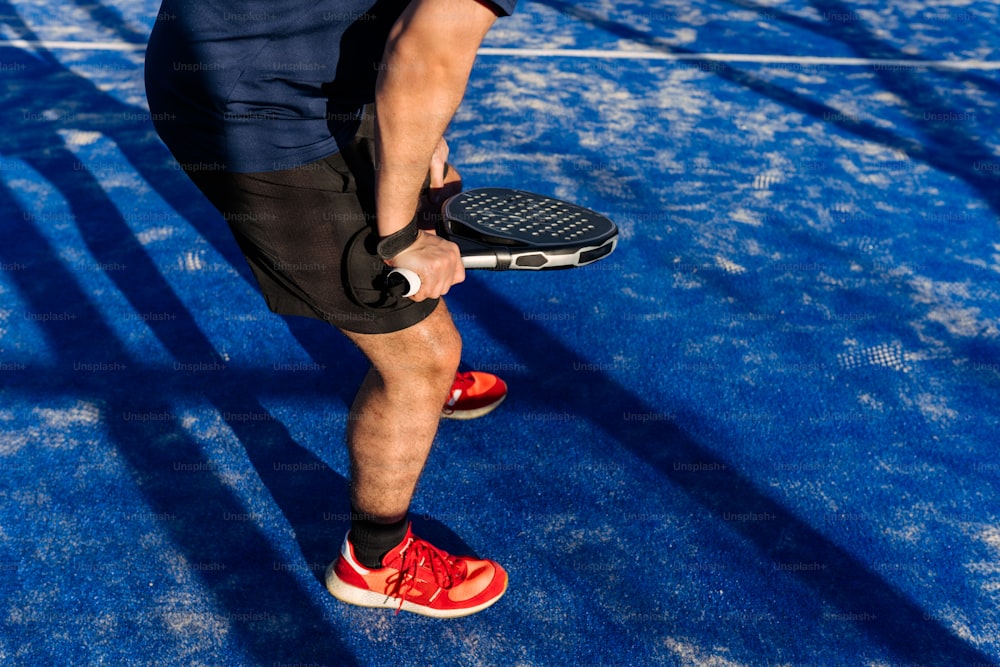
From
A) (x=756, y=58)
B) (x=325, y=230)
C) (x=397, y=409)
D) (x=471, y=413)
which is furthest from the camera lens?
(x=756, y=58)

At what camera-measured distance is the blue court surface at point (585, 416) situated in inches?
72.7

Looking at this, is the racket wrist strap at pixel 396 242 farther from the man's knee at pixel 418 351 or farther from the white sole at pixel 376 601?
the white sole at pixel 376 601

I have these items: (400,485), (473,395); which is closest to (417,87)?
(400,485)

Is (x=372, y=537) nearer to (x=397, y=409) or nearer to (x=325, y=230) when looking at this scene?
(x=397, y=409)

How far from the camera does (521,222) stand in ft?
5.90

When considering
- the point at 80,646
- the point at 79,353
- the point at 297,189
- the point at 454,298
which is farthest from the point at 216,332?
the point at 297,189

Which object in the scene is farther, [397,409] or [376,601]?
[376,601]

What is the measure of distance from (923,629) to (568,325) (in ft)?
4.65

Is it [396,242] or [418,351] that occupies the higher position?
[396,242]

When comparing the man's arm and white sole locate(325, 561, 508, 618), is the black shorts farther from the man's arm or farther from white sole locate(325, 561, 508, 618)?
white sole locate(325, 561, 508, 618)

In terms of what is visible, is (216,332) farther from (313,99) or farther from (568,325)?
(313,99)

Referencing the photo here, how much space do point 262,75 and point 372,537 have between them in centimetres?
99

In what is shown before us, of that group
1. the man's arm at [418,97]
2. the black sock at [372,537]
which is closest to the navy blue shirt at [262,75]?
the man's arm at [418,97]

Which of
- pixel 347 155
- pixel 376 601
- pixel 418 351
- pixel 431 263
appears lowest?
pixel 376 601
